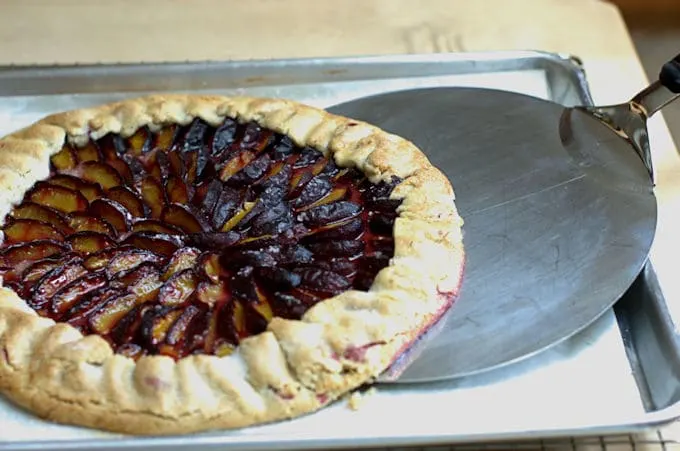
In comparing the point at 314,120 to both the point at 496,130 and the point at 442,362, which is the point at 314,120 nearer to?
the point at 496,130

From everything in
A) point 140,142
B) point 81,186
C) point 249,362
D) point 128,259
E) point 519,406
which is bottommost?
point 519,406

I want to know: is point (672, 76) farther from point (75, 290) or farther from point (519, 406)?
point (75, 290)

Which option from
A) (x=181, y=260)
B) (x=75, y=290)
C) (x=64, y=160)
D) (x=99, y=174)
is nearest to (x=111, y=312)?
(x=75, y=290)

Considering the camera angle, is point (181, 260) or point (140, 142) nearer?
point (181, 260)

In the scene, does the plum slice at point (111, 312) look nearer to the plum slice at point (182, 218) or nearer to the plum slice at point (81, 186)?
the plum slice at point (182, 218)

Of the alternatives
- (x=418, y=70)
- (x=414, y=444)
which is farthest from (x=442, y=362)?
(x=418, y=70)

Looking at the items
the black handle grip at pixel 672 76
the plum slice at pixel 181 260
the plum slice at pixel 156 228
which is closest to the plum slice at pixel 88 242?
the plum slice at pixel 156 228

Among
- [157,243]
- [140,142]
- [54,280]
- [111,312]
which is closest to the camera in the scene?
[111,312]
